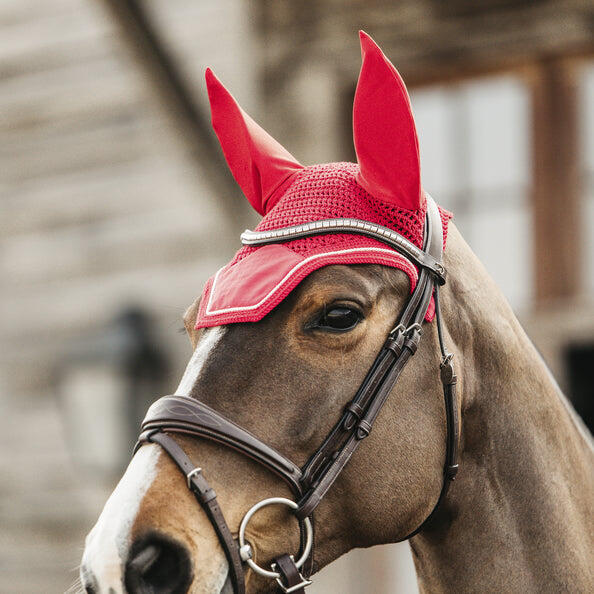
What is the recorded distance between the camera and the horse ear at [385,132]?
1436 mm

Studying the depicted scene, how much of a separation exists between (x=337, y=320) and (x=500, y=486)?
47 cm

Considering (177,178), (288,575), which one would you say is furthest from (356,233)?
(177,178)

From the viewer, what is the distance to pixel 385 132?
4.79ft

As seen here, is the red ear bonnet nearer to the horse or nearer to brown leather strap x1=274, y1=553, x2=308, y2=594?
the horse

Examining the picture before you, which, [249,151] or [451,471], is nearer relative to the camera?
[451,471]

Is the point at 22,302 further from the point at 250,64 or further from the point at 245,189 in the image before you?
the point at 245,189

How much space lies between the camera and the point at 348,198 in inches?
59.9

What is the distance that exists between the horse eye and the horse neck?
0.24 metres

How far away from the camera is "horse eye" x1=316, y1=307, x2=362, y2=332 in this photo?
1416mm

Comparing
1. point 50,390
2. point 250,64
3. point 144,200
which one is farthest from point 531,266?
point 50,390

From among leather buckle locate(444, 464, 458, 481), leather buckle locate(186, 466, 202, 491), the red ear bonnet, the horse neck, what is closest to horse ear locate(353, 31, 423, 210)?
the red ear bonnet

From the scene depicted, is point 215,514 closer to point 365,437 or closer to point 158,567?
point 158,567

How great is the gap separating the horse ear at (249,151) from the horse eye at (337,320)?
1.21 feet

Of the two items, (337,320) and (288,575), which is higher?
(337,320)
